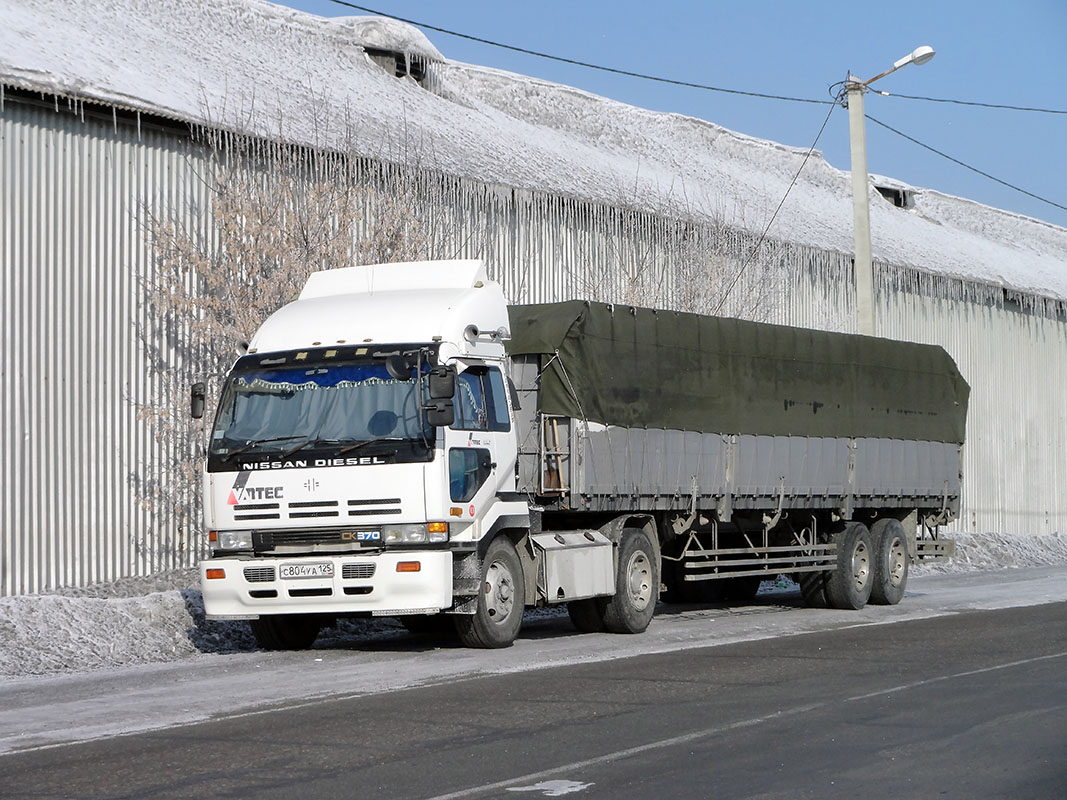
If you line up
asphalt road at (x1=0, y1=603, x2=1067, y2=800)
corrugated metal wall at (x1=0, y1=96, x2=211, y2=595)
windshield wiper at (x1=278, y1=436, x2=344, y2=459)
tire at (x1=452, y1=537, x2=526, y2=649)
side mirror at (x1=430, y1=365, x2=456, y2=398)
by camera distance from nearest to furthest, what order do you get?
asphalt road at (x1=0, y1=603, x2=1067, y2=800) → side mirror at (x1=430, y1=365, x2=456, y2=398) → windshield wiper at (x1=278, y1=436, x2=344, y2=459) → tire at (x1=452, y1=537, x2=526, y2=649) → corrugated metal wall at (x1=0, y1=96, x2=211, y2=595)

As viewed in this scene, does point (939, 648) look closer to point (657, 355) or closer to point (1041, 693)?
point (1041, 693)

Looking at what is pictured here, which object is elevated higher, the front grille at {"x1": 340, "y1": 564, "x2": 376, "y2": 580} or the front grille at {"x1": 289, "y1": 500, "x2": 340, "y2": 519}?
the front grille at {"x1": 289, "y1": 500, "x2": 340, "y2": 519}

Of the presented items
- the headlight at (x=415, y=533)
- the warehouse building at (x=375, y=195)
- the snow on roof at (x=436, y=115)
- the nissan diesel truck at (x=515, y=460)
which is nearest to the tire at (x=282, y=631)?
the nissan diesel truck at (x=515, y=460)

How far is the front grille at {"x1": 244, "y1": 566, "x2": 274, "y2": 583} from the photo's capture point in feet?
46.4

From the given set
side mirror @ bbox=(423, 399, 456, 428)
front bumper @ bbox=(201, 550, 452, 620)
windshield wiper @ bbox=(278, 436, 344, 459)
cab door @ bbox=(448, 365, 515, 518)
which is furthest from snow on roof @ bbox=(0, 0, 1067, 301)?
side mirror @ bbox=(423, 399, 456, 428)

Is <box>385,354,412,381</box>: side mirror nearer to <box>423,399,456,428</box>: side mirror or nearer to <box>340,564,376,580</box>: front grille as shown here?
<box>423,399,456,428</box>: side mirror

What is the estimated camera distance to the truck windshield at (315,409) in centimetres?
1405

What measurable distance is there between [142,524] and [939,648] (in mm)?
10737

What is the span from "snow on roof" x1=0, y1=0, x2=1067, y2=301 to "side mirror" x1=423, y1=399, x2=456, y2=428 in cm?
824

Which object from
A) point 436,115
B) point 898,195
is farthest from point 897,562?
point 898,195

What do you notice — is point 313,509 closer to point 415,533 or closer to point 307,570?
point 307,570

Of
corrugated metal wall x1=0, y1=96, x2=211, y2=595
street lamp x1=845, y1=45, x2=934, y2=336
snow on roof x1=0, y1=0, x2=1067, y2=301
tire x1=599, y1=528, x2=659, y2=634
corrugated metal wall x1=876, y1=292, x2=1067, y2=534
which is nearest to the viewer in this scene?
tire x1=599, y1=528, x2=659, y2=634

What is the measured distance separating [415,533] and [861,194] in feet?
48.6

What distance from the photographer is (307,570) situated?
46.0 feet
